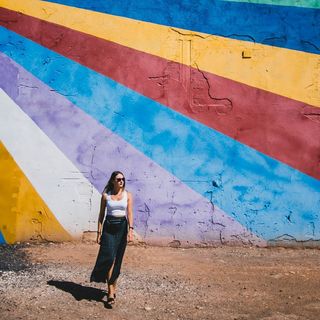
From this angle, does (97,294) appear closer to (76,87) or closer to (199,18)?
(76,87)

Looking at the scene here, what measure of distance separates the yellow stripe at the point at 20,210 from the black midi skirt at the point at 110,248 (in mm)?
2041

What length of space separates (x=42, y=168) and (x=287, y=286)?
367cm

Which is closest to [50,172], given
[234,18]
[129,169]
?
[129,169]

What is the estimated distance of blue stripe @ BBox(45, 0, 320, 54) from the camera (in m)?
6.82

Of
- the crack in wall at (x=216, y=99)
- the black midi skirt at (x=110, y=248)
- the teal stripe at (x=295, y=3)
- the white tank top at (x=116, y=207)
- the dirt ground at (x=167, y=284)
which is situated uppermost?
the teal stripe at (x=295, y=3)

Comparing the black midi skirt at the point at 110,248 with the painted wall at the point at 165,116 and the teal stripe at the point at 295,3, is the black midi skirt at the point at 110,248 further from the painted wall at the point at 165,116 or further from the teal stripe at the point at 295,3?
the teal stripe at the point at 295,3

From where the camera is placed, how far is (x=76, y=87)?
685 cm

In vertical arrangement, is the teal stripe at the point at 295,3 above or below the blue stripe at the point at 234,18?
above

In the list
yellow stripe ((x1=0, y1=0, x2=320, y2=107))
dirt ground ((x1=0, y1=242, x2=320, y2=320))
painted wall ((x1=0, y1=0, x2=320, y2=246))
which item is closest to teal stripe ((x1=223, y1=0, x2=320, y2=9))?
painted wall ((x1=0, y1=0, x2=320, y2=246))

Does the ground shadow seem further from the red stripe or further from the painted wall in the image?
the red stripe

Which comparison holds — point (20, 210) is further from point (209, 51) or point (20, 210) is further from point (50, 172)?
point (209, 51)

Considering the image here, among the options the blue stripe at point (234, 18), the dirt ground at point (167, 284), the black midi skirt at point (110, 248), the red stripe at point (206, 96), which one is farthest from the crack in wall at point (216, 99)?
the black midi skirt at point (110, 248)

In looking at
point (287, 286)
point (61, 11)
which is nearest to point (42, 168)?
point (61, 11)

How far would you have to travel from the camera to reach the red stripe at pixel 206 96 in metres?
6.82
